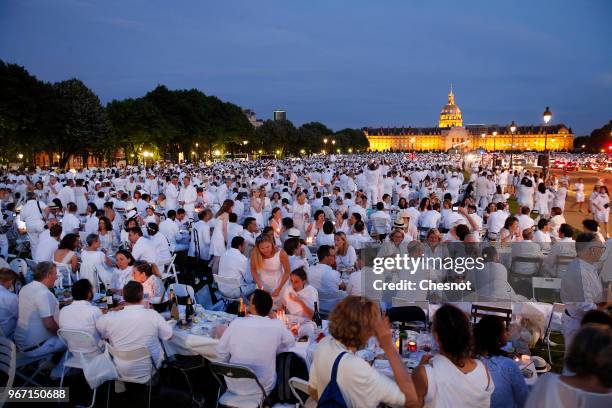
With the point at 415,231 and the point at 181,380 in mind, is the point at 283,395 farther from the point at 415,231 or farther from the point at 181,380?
the point at 415,231

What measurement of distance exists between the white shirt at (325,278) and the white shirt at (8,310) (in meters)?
3.84

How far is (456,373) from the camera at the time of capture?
295cm

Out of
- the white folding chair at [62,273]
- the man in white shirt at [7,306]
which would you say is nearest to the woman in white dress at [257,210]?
the white folding chair at [62,273]

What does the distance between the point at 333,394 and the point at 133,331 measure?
2445 millimetres

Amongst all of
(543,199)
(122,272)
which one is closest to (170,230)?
(122,272)

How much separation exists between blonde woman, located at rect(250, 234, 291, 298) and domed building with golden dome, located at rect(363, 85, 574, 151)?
148057mm

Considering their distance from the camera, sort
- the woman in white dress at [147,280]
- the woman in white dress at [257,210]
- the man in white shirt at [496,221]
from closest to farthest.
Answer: the woman in white dress at [147,280], the man in white shirt at [496,221], the woman in white dress at [257,210]

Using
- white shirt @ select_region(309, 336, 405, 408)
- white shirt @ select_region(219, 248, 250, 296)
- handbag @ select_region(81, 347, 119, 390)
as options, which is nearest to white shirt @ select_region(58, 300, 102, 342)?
handbag @ select_region(81, 347, 119, 390)

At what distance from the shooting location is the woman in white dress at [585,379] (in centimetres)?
233

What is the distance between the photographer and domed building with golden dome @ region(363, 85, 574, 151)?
15550 centimetres

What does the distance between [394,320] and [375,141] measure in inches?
6822

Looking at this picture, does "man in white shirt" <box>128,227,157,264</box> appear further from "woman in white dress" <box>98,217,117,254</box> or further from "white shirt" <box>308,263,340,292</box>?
"white shirt" <box>308,263,340,292</box>

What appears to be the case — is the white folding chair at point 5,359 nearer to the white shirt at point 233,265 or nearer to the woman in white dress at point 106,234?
the white shirt at point 233,265

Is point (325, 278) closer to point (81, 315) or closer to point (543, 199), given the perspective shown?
point (81, 315)
